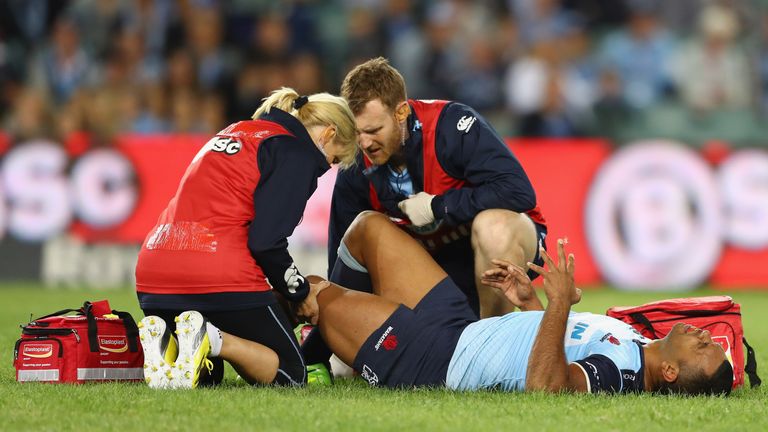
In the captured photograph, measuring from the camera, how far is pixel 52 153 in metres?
12.2

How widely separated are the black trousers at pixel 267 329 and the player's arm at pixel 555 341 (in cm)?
116

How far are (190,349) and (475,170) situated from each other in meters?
2.06

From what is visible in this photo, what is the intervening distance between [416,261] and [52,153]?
7.33m

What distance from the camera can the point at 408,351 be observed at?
5488 millimetres

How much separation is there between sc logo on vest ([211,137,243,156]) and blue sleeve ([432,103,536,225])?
1.33 metres

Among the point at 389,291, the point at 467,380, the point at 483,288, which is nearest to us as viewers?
the point at 467,380

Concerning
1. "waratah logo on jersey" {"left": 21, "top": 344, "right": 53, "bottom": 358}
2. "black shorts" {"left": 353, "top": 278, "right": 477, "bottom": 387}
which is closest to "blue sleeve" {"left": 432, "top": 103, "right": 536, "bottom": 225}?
"black shorts" {"left": 353, "top": 278, "right": 477, "bottom": 387}

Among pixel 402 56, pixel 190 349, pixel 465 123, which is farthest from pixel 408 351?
pixel 402 56

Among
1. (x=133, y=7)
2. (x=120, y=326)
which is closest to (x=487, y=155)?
(x=120, y=326)

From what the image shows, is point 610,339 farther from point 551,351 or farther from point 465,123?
point 465,123

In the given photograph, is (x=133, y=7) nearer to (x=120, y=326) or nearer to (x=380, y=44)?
(x=380, y=44)

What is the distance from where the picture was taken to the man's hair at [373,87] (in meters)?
6.62

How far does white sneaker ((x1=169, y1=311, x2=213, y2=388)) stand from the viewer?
5.32m

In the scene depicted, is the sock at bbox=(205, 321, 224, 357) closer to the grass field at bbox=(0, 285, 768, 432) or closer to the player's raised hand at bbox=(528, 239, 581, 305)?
the grass field at bbox=(0, 285, 768, 432)
